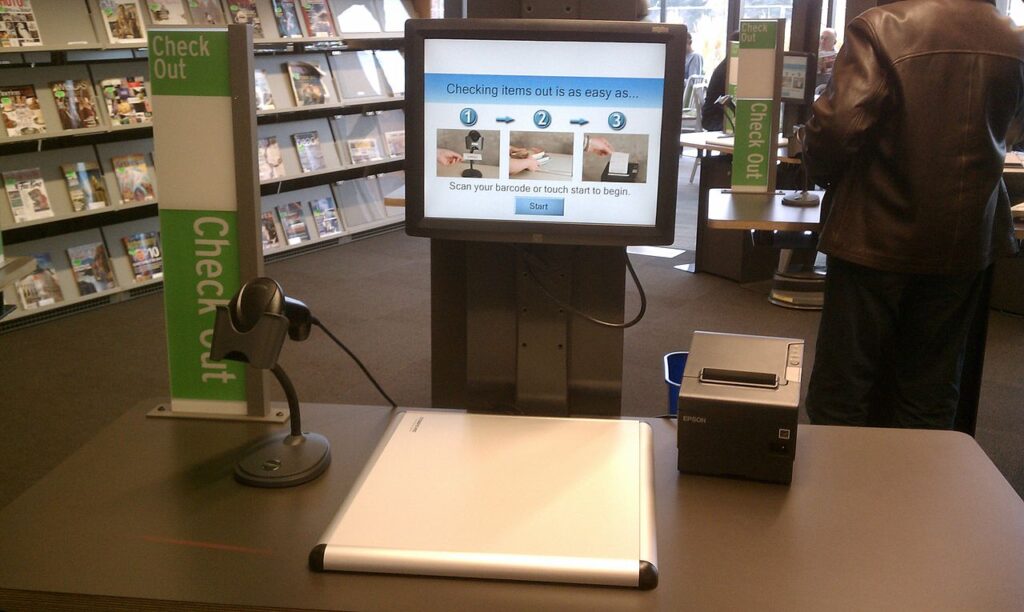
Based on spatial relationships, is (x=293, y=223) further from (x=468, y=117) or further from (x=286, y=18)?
(x=468, y=117)

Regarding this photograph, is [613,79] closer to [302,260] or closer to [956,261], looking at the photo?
[956,261]

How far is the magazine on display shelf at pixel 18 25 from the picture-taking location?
4.22 metres

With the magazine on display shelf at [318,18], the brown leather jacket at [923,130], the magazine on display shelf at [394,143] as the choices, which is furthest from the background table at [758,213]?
the magazine on display shelf at [394,143]

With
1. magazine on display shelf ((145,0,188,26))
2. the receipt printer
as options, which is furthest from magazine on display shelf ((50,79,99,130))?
the receipt printer

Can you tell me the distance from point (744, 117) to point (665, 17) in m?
7.95

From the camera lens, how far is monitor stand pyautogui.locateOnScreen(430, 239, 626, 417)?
1.45 m

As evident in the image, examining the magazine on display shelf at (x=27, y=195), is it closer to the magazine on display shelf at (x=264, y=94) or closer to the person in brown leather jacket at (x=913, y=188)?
the magazine on display shelf at (x=264, y=94)

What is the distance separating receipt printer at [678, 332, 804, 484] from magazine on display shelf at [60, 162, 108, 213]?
425cm

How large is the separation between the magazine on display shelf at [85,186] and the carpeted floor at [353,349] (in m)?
0.55

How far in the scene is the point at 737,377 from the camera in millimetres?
1240

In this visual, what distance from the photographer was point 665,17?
1083cm

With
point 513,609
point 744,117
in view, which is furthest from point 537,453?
point 744,117

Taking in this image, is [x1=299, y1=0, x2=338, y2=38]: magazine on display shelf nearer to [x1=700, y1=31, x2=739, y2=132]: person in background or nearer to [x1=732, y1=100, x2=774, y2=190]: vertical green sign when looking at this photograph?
[x1=700, y1=31, x2=739, y2=132]: person in background

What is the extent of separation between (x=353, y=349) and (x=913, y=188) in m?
2.55
